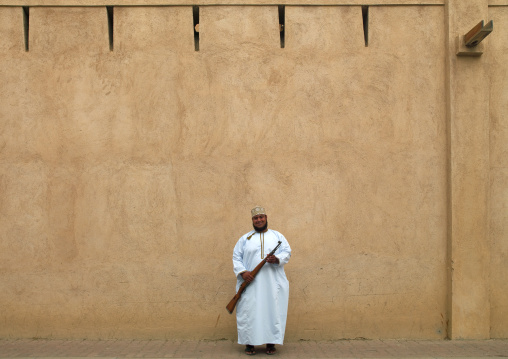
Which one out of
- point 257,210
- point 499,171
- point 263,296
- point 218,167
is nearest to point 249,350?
point 263,296

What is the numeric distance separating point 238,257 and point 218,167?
1103 mm

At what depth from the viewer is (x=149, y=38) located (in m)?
6.21

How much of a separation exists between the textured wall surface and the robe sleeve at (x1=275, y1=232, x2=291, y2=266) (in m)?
0.49

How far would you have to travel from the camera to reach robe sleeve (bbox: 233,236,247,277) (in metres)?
5.55

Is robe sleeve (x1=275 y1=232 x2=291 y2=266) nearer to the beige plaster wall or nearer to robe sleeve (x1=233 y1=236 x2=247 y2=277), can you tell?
robe sleeve (x1=233 y1=236 x2=247 y2=277)

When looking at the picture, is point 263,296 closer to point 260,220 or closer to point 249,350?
point 249,350

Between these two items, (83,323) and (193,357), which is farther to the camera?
(83,323)

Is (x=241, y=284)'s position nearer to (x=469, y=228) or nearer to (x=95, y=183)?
(x=95, y=183)

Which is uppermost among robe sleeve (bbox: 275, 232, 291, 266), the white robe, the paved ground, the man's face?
the man's face

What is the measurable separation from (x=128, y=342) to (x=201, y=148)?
2.31 metres

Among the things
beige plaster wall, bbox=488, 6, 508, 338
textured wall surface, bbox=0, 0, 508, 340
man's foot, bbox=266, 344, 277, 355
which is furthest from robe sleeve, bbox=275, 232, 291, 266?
beige plaster wall, bbox=488, 6, 508, 338

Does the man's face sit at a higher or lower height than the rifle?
higher

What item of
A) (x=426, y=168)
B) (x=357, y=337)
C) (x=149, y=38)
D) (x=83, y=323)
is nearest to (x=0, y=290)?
(x=83, y=323)

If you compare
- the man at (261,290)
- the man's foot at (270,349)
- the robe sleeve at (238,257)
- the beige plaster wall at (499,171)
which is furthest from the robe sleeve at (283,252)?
the beige plaster wall at (499,171)
